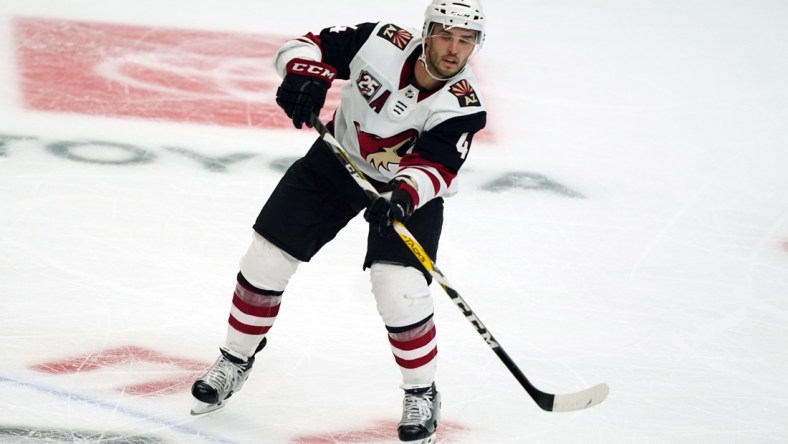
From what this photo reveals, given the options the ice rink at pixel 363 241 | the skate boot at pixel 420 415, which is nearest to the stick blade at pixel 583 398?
the ice rink at pixel 363 241

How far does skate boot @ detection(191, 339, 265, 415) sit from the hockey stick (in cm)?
59

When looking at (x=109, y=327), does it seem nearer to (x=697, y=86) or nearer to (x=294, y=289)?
(x=294, y=289)

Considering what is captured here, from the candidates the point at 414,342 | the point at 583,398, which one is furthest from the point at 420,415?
the point at 583,398

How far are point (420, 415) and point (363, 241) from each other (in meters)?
1.30

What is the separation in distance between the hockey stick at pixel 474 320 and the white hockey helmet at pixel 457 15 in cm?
37

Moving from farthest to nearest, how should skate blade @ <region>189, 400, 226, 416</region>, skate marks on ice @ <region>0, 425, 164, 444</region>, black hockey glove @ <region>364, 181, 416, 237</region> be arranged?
skate blade @ <region>189, 400, 226, 416</region> < skate marks on ice @ <region>0, 425, 164, 444</region> < black hockey glove @ <region>364, 181, 416, 237</region>

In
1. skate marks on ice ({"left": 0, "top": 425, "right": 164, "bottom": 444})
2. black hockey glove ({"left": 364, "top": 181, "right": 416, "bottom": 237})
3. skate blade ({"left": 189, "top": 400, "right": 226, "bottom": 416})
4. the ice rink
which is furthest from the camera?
the ice rink

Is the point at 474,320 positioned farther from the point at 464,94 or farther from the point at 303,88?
the point at 303,88

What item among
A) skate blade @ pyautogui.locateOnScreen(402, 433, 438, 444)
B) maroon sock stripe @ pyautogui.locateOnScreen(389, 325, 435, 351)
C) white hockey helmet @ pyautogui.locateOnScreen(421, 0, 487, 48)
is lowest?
skate blade @ pyautogui.locateOnScreen(402, 433, 438, 444)

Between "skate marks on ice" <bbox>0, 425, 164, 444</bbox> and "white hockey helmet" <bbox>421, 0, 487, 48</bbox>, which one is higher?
"white hockey helmet" <bbox>421, 0, 487, 48</bbox>

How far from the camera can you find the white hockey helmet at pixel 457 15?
272cm

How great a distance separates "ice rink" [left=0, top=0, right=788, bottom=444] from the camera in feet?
10.2

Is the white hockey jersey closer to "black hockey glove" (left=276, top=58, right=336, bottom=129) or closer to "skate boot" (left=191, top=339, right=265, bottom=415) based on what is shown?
"black hockey glove" (left=276, top=58, right=336, bottom=129)

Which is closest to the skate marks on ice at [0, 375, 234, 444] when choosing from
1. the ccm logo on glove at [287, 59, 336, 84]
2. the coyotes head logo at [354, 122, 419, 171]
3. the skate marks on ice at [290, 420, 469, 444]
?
the skate marks on ice at [290, 420, 469, 444]
